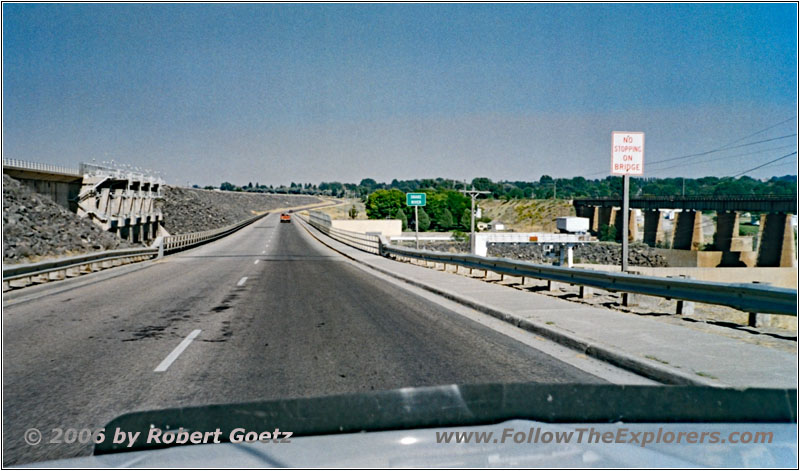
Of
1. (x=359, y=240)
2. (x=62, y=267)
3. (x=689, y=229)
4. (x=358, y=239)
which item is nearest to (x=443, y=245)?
(x=689, y=229)

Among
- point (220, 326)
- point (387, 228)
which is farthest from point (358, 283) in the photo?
point (387, 228)

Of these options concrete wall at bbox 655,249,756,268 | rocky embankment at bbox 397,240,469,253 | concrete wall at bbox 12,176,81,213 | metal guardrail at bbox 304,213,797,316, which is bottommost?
concrete wall at bbox 655,249,756,268

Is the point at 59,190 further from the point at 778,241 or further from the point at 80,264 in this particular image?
the point at 778,241

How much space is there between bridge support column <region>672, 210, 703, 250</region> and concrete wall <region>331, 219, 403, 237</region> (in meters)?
46.7

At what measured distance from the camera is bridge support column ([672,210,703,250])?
311 feet

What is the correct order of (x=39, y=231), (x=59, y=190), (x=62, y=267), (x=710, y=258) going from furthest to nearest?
1. (x=710, y=258)
2. (x=59, y=190)
3. (x=39, y=231)
4. (x=62, y=267)

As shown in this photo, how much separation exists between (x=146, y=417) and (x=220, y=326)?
655 cm

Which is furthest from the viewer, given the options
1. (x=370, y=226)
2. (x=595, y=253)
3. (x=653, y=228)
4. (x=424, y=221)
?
(x=424, y=221)

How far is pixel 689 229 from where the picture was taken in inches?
3760

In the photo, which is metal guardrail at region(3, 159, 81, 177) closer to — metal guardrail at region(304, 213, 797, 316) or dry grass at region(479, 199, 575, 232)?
metal guardrail at region(304, 213, 797, 316)

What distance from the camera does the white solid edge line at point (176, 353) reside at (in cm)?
714

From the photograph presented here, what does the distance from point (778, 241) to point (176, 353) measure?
86782mm

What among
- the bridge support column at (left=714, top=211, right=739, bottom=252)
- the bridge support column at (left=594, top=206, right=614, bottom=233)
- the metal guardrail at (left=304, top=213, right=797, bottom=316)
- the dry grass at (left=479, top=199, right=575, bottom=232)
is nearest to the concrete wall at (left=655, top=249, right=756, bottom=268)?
the bridge support column at (left=714, top=211, right=739, bottom=252)

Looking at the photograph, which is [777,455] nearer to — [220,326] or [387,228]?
[220,326]
